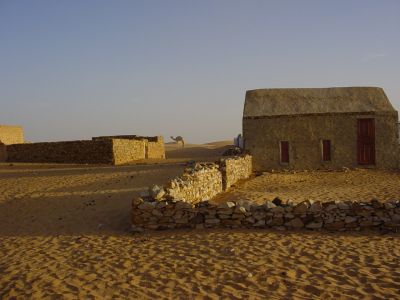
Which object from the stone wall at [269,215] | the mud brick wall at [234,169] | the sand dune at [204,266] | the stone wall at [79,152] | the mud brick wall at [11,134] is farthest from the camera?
the mud brick wall at [11,134]

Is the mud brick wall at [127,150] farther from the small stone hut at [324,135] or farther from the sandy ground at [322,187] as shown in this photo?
the sandy ground at [322,187]

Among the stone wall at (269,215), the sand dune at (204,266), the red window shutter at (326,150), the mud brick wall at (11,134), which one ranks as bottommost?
the sand dune at (204,266)

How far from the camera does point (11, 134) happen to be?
2897 centimetres

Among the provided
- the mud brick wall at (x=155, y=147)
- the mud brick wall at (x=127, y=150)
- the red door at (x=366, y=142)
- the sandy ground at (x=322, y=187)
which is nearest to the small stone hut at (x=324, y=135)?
the red door at (x=366, y=142)

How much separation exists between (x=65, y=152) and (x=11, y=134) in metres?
8.02

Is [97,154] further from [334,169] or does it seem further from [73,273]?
[73,273]

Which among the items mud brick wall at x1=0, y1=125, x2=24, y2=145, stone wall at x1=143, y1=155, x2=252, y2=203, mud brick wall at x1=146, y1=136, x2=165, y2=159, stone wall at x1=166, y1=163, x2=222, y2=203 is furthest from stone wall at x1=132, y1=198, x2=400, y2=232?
mud brick wall at x1=0, y1=125, x2=24, y2=145

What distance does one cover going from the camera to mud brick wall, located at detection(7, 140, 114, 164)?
23016 mm

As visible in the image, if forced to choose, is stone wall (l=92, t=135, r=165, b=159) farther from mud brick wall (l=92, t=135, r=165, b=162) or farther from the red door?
the red door

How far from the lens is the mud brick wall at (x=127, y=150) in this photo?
2312 cm

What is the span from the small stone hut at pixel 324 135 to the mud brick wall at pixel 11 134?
18.0 m

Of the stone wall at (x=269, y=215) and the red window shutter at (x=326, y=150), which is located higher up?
the red window shutter at (x=326, y=150)

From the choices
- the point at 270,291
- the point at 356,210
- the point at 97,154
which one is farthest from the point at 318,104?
the point at 270,291

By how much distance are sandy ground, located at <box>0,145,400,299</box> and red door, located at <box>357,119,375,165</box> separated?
1637cm
